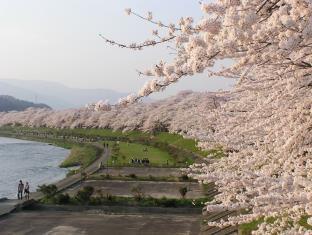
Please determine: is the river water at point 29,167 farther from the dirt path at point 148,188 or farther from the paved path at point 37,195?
the dirt path at point 148,188

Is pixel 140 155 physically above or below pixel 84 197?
above

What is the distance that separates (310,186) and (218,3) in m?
2.12

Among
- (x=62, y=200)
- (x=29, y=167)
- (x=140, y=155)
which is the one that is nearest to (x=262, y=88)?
(x=62, y=200)

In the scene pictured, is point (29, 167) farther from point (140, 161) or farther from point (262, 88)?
point (262, 88)

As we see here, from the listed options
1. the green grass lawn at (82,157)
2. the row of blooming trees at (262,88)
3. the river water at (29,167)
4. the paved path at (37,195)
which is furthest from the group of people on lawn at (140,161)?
the row of blooming trees at (262,88)

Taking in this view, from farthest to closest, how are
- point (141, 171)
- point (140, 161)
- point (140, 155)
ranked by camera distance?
point (140, 155)
point (140, 161)
point (141, 171)

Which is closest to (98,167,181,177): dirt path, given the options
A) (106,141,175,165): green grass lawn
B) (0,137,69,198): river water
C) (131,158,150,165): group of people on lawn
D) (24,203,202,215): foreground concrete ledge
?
(131,158,150,165): group of people on lawn

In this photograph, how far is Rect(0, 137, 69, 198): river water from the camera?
38000 mm

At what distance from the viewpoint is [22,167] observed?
48.9m

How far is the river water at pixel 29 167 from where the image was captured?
38.0m

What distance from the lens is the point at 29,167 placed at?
4884 centimetres

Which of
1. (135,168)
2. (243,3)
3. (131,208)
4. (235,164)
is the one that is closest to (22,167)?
(135,168)

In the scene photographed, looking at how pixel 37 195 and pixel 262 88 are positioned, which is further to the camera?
pixel 37 195

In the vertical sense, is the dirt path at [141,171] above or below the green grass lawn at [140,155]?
below
